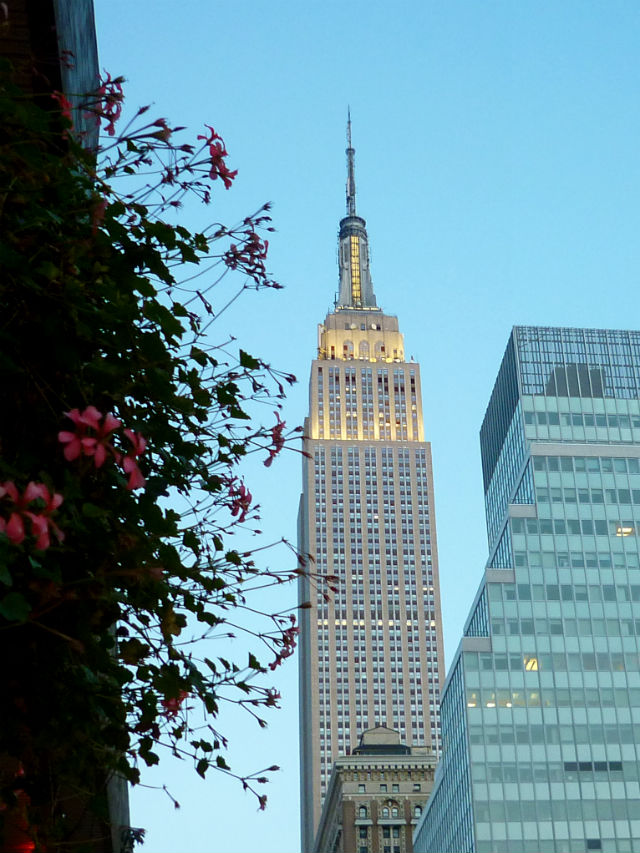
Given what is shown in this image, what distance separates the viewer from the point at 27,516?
2.53m

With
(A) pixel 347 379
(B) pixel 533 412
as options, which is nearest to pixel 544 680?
(B) pixel 533 412

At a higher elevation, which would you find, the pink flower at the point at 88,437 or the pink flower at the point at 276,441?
the pink flower at the point at 276,441

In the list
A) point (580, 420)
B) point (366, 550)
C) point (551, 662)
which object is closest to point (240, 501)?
point (551, 662)

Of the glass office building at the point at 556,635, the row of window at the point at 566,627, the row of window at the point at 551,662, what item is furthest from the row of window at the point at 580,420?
the row of window at the point at 551,662

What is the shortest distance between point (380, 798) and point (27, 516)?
121042mm

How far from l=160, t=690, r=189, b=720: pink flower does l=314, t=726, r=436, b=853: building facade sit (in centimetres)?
11718

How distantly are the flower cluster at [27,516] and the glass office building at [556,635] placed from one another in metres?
60.5

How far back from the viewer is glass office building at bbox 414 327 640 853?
2381 inches

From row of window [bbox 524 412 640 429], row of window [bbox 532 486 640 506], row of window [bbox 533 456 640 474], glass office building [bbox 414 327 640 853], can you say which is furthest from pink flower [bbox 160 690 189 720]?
row of window [bbox 524 412 640 429]

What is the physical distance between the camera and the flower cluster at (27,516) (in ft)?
8.08

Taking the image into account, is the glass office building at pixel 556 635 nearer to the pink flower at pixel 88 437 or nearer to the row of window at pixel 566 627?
the row of window at pixel 566 627

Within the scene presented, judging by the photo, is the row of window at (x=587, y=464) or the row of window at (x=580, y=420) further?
the row of window at (x=580, y=420)

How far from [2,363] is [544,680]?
210 feet

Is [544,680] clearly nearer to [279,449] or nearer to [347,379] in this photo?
[279,449]
